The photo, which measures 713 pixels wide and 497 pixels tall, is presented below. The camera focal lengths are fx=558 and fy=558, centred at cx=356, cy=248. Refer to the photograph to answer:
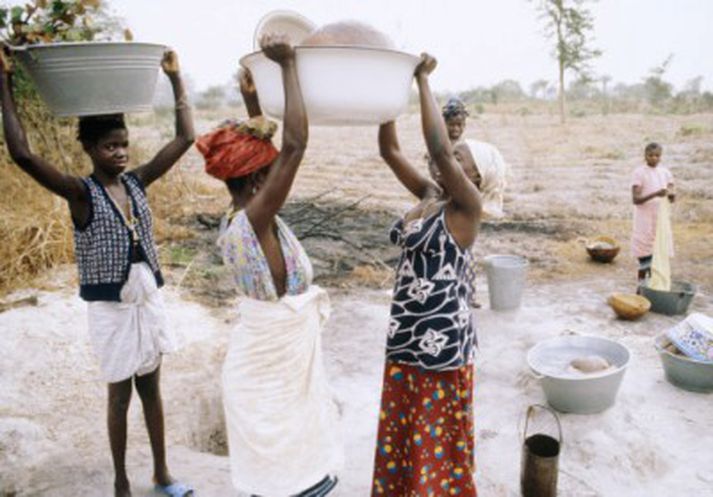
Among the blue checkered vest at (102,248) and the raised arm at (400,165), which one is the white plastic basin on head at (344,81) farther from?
the blue checkered vest at (102,248)

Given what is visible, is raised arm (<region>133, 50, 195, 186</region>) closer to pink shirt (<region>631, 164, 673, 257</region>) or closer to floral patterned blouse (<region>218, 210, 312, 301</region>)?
floral patterned blouse (<region>218, 210, 312, 301</region>)

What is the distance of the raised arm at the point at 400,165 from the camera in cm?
227

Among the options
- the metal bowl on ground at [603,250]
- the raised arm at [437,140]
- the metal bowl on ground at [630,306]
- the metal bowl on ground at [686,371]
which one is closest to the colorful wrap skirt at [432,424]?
the raised arm at [437,140]

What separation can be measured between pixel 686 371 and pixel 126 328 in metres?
3.22

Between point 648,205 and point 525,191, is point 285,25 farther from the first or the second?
point 525,191

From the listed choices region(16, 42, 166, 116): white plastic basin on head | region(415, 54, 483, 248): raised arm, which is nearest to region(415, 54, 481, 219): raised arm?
region(415, 54, 483, 248): raised arm

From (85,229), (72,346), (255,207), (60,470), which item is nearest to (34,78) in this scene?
(85,229)

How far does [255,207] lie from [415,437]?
1047 millimetres

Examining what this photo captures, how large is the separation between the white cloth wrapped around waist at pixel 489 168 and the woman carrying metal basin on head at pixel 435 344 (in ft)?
0.88

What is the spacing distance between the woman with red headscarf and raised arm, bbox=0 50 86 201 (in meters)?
0.61

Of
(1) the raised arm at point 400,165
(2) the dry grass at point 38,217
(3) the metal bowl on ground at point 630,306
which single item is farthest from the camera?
(2) the dry grass at point 38,217

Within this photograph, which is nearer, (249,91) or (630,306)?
(249,91)

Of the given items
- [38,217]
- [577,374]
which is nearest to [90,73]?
[577,374]

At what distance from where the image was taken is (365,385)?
3.68m
